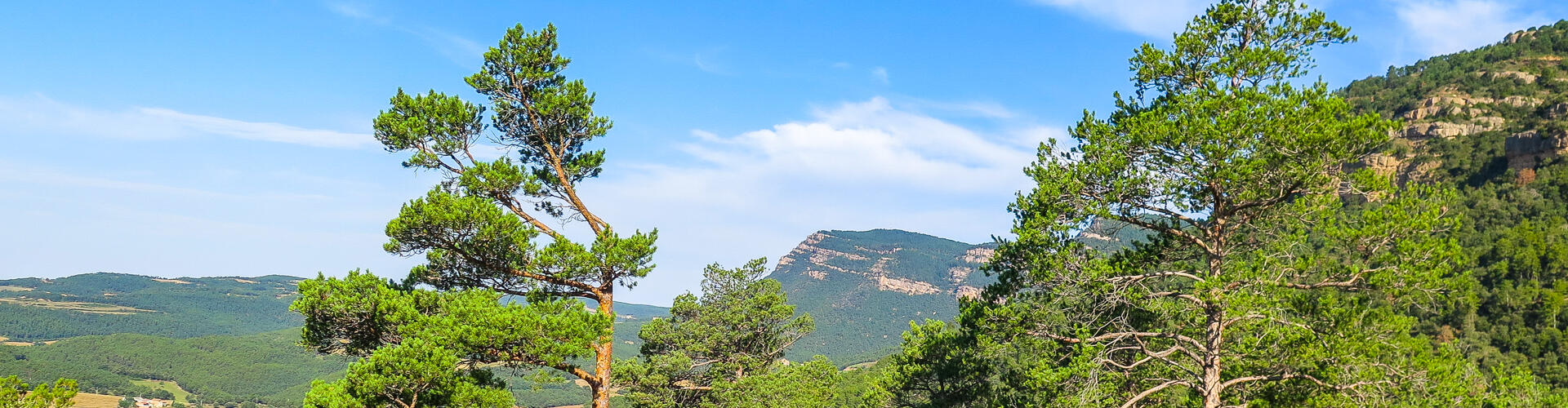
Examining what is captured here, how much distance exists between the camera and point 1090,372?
32.4ft

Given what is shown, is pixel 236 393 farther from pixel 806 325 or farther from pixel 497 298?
pixel 497 298

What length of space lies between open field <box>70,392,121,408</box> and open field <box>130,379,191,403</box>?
20334 mm

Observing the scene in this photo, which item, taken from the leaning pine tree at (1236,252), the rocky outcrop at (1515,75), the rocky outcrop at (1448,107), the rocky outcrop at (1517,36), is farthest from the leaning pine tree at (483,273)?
the rocky outcrop at (1517,36)

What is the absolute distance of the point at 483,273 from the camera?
38.7 ft

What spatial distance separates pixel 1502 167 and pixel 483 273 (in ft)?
430

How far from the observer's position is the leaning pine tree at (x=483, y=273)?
10477 millimetres

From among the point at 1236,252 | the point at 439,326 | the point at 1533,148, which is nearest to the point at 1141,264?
the point at 1236,252

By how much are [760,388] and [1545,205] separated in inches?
3931

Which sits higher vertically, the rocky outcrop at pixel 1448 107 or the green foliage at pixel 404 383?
the rocky outcrop at pixel 1448 107

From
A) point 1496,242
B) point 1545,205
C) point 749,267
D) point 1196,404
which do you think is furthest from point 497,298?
point 1545,205

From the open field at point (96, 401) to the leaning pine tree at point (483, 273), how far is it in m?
141

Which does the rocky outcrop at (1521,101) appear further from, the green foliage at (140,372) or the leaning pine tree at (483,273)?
the green foliage at (140,372)

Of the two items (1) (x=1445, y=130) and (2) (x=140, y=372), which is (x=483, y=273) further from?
(2) (x=140, y=372)

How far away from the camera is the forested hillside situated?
65.6 metres
